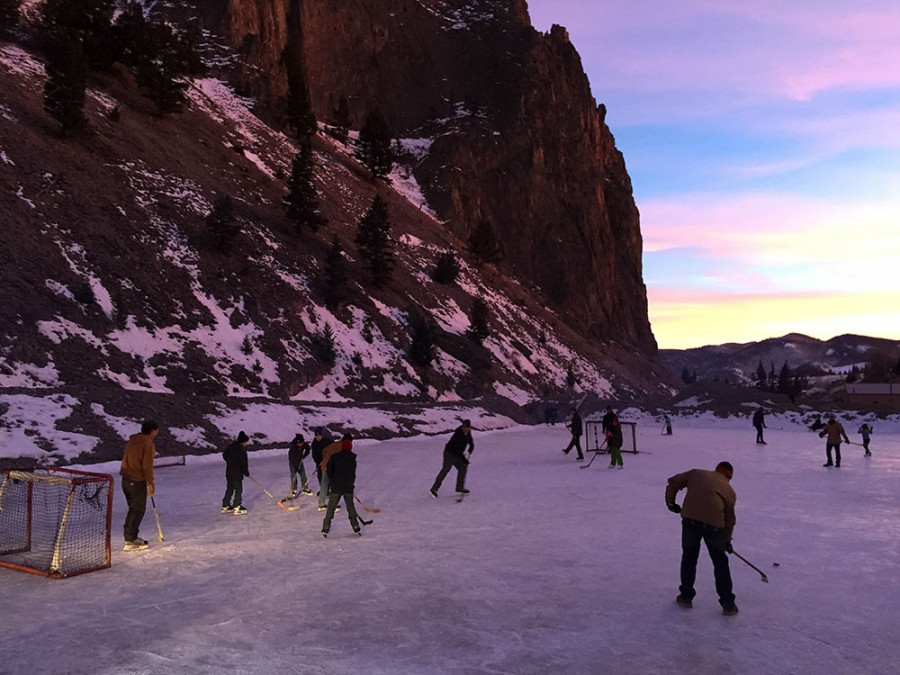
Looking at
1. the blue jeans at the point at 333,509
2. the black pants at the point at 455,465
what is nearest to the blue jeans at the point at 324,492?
the blue jeans at the point at 333,509

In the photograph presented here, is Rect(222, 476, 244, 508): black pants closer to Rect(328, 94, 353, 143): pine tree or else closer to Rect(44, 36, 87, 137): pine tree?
Rect(44, 36, 87, 137): pine tree

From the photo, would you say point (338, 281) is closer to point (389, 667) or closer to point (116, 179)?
point (116, 179)

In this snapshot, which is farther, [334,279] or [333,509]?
[334,279]

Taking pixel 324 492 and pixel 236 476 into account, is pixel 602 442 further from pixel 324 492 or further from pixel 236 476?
pixel 236 476

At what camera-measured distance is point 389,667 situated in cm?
536

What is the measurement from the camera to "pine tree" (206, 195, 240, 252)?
1518 inches

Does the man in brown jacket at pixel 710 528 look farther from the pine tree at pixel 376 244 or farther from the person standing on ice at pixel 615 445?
the pine tree at pixel 376 244

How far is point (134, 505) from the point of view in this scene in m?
9.52

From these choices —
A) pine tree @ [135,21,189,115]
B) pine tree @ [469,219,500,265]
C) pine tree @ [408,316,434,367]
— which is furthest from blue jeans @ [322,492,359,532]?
pine tree @ [469,219,500,265]

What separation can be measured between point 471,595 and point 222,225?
35.7m

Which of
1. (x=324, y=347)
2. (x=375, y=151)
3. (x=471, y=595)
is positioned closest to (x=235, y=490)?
(x=471, y=595)

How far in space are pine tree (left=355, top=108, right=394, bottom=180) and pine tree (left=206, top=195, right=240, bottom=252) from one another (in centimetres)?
3792

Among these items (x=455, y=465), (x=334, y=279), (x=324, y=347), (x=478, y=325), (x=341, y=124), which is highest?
(x=341, y=124)

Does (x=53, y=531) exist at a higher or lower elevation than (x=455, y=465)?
lower
